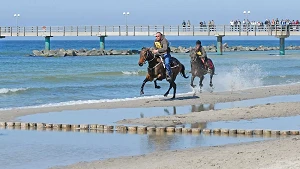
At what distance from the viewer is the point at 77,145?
15.9 m

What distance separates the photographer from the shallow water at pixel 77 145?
1421 centimetres

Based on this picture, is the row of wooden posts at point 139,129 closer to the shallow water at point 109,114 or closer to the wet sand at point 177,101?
the shallow water at point 109,114

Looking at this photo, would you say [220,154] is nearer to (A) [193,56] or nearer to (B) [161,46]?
(B) [161,46]

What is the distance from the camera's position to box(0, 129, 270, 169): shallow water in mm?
14211

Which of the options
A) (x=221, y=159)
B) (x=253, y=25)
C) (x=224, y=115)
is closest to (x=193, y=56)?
(x=224, y=115)

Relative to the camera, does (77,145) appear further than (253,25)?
No

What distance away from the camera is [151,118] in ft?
66.3

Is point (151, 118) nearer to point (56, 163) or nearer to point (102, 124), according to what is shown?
point (102, 124)

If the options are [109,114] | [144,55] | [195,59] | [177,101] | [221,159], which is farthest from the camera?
A: [195,59]

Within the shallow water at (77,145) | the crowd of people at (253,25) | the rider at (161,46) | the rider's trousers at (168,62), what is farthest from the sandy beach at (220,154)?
the crowd of people at (253,25)

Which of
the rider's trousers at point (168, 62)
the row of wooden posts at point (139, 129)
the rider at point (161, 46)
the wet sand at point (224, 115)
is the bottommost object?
the row of wooden posts at point (139, 129)

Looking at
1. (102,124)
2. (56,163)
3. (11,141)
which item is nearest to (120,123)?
(102,124)

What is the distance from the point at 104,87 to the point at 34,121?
16927mm

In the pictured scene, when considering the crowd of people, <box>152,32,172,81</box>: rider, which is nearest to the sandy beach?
<box>152,32,172,81</box>: rider
